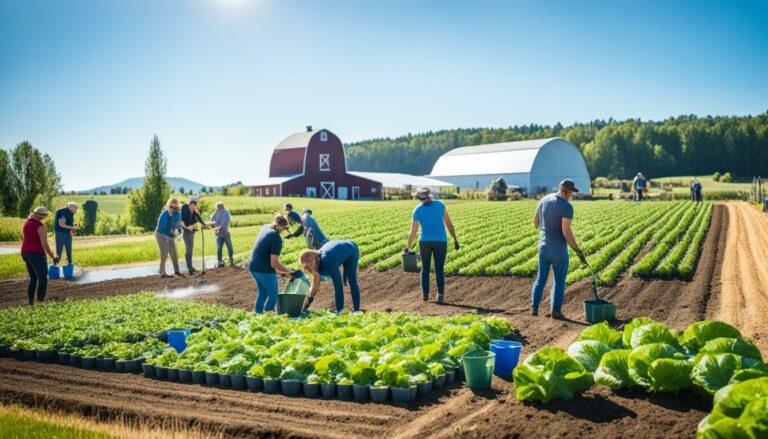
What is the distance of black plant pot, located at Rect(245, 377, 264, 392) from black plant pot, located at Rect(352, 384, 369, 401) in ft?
3.62

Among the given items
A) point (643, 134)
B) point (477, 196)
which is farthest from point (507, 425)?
point (643, 134)

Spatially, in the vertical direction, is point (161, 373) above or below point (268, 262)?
below

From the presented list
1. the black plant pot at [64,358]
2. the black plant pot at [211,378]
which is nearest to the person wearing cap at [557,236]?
the black plant pot at [211,378]

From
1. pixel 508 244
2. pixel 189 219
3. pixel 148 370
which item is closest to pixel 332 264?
pixel 148 370

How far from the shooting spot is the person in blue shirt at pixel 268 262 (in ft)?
30.3

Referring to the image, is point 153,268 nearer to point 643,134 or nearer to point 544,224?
point 544,224

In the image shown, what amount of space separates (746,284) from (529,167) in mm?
48633

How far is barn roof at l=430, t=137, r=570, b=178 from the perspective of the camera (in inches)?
2420

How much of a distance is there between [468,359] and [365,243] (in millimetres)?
13465

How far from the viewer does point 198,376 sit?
22.6ft

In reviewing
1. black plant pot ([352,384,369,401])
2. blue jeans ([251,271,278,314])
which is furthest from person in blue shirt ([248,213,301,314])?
black plant pot ([352,384,369,401])

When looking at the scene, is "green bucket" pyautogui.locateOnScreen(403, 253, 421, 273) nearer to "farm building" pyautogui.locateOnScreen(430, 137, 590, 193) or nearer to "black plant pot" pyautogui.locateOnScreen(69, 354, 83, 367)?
"black plant pot" pyautogui.locateOnScreen(69, 354, 83, 367)

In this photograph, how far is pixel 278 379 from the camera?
6.41 m

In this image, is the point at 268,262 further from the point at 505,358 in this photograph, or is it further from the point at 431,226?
the point at 505,358
